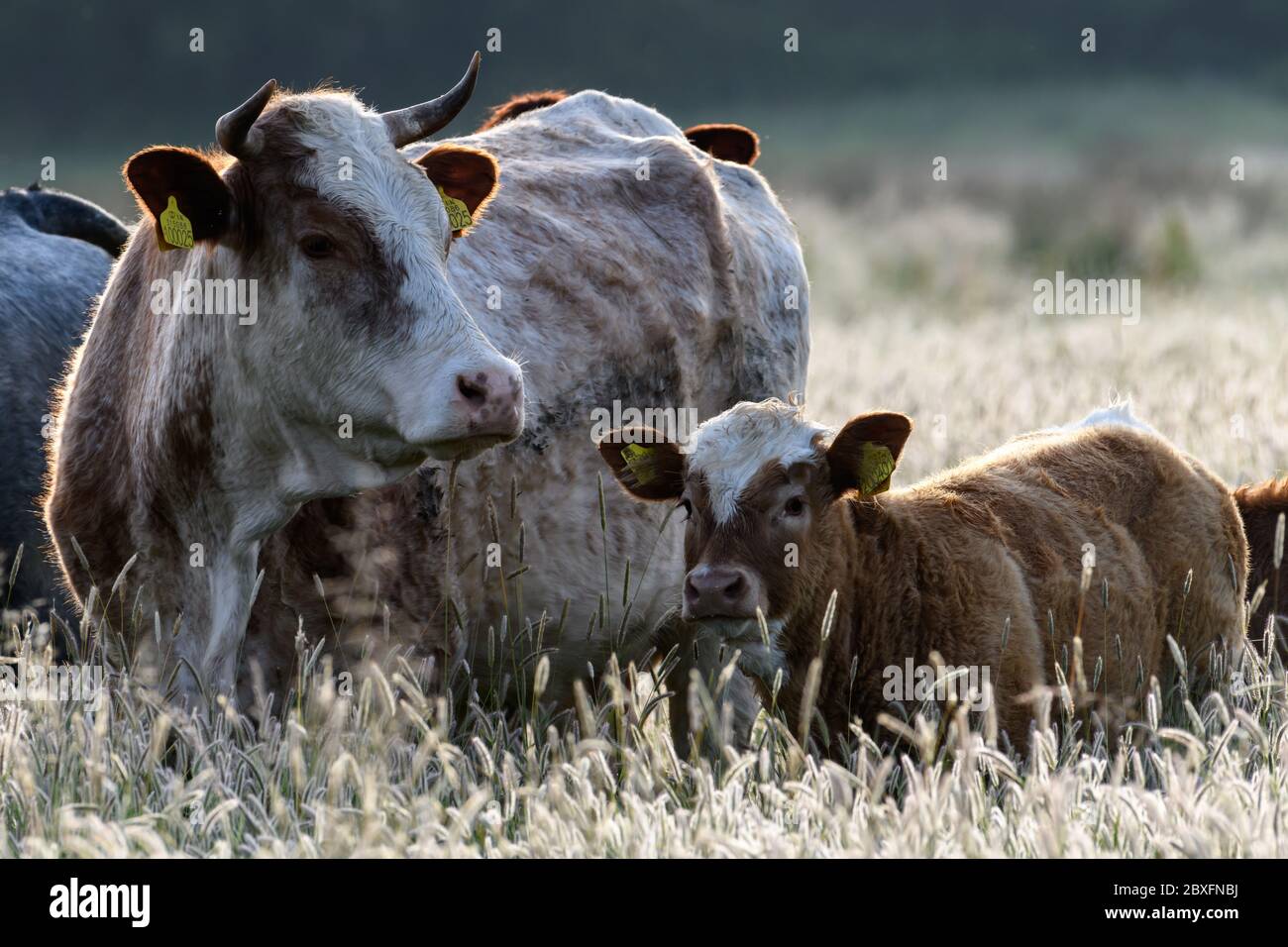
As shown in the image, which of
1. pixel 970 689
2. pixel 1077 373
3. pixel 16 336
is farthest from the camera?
pixel 1077 373

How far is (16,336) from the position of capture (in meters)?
7.48

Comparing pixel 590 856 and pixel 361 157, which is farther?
pixel 361 157

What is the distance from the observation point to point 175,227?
4785 millimetres

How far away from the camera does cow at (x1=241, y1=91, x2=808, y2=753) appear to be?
5340 mm

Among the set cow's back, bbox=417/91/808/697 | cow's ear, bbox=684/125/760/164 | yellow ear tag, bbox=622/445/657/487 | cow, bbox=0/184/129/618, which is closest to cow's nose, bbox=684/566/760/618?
yellow ear tag, bbox=622/445/657/487

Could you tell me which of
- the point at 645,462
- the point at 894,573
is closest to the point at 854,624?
the point at 894,573

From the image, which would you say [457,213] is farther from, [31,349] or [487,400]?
[31,349]

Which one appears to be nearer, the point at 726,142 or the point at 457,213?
the point at 457,213

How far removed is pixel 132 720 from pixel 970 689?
2.43 m

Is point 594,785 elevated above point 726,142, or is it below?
below

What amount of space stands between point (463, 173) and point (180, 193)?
3.52ft
